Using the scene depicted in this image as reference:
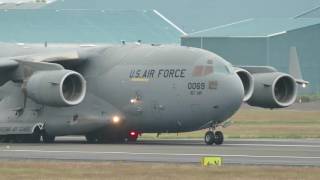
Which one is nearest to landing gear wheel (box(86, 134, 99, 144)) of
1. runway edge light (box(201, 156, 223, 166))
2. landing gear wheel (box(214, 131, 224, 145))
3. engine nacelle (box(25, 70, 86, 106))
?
engine nacelle (box(25, 70, 86, 106))

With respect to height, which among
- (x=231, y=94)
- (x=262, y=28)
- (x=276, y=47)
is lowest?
(x=231, y=94)

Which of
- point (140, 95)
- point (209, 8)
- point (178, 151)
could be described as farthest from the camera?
point (209, 8)

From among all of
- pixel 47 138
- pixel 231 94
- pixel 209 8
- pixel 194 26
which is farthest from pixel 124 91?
pixel 209 8

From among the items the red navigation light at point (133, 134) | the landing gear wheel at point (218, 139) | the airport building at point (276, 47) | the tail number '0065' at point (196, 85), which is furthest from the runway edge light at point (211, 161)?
the airport building at point (276, 47)

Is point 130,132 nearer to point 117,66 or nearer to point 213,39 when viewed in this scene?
point 117,66

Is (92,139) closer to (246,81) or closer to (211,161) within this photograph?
(246,81)

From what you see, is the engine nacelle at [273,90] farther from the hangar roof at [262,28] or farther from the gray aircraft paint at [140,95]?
the hangar roof at [262,28]

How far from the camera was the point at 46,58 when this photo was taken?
1716 inches

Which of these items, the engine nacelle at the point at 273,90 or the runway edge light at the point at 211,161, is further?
the engine nacelle at the point at 273,90

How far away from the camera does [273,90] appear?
4434 centimetres

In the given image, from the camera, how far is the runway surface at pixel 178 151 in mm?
32438

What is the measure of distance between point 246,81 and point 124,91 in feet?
15.3

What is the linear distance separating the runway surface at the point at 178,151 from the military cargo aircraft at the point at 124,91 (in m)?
0.88

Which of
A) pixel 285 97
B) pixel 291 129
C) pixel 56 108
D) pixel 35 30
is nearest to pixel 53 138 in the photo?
pixel 56 108
